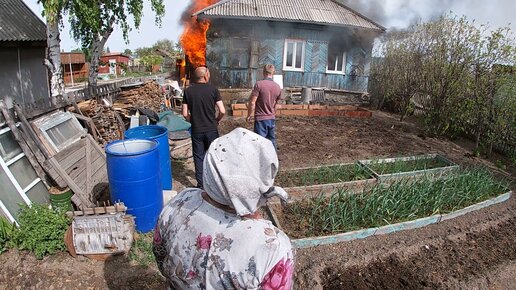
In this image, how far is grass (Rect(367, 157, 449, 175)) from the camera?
234 inches

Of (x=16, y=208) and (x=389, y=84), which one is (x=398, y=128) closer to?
(x=389, y=84)

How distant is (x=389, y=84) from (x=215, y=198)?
12.6 m

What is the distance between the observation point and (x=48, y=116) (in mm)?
4832

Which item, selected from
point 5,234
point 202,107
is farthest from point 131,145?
point 5,234

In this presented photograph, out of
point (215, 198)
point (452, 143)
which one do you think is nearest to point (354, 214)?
point (215, 198)

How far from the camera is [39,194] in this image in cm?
400

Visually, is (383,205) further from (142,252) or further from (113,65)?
(113,65)

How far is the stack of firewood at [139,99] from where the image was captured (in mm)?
7859

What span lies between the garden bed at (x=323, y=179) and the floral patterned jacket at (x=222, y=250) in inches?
140

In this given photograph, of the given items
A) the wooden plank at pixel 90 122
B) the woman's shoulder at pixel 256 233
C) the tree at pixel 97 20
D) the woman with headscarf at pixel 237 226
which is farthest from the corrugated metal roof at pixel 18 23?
the woman's shoulder at pixel 256 233

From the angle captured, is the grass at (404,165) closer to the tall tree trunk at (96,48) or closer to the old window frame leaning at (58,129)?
the old window frame leaning at (58,129)

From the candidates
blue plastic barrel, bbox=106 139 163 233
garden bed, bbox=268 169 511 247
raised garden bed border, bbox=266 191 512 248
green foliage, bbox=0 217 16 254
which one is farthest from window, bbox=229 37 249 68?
green foliage, bbox=0 217 16 254

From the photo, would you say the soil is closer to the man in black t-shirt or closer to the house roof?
the man in black t-shirt

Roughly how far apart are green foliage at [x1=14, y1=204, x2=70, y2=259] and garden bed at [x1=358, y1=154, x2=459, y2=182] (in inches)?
187
